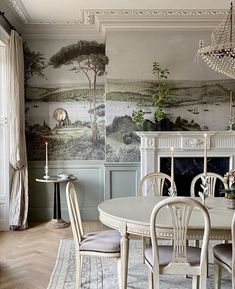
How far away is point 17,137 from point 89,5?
1944 mm

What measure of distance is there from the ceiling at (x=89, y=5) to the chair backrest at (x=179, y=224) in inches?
111

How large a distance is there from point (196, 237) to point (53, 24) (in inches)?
155

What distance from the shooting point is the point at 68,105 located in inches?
226

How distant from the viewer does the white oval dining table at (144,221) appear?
2758 millimetres

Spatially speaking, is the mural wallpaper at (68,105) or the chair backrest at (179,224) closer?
the chair backrest at (179,224)

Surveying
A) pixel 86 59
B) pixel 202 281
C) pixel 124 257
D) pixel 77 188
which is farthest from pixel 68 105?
pixel 202 281

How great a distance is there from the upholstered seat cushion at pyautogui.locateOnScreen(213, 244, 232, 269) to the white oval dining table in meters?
0.24

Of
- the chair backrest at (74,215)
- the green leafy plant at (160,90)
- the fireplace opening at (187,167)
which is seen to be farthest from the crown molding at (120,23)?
the chair backrest at (74,215)

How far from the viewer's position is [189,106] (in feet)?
17.9

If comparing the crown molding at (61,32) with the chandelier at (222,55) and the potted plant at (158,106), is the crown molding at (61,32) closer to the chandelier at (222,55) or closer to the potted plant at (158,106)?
the potted plant at (158,106)

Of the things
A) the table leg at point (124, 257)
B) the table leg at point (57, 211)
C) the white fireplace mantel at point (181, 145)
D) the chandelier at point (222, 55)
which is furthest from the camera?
the table leg at point (57, 211)

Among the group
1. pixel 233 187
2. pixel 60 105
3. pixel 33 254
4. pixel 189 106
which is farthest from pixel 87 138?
pixel 233 187

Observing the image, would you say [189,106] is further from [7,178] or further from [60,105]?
[7,178]

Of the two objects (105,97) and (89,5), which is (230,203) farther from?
(89,5)
